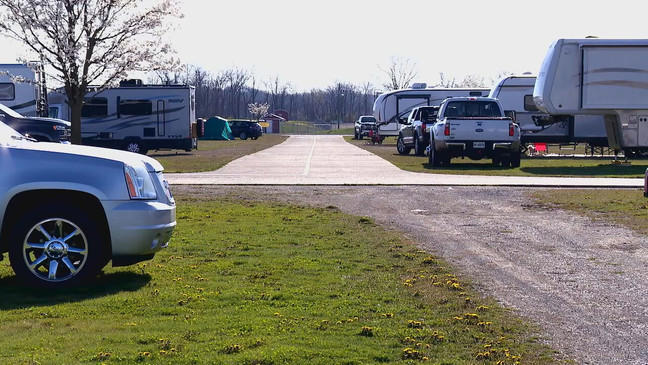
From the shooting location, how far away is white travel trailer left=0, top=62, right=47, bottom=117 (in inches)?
1271

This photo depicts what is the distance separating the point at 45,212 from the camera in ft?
24.2

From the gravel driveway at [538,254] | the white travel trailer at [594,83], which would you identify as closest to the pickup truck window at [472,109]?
the white travel trailer at [594,83]

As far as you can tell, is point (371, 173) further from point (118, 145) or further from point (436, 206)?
point (118, 145)

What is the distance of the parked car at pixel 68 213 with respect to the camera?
7.34 metres

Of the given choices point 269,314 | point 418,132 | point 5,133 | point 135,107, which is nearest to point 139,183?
point 5,133

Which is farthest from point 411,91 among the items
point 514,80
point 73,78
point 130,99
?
point 73,78

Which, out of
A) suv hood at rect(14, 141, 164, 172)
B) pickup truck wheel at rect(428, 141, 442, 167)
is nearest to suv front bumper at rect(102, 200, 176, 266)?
suv hood at rect(14, 141, 164, 172)

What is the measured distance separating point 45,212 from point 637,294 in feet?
16.2

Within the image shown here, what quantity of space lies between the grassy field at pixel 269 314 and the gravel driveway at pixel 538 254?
0.34 metres

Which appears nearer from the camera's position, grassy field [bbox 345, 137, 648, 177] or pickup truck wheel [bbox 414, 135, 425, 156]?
grassy field [bbox 345, 137, 648, 177]

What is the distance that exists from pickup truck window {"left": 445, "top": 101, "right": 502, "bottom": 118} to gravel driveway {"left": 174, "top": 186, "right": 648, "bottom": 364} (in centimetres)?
888

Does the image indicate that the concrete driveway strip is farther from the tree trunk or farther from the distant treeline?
the distant treeline

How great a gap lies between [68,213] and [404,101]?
42458 millimetres

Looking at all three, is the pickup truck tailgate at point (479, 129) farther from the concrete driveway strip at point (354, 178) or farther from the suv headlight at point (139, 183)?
the suv headlight at point (139, 183)
